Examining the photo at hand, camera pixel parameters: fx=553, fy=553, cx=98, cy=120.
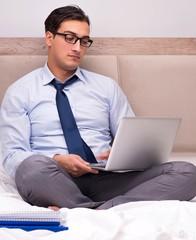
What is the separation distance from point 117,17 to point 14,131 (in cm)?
92

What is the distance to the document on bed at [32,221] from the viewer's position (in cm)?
134

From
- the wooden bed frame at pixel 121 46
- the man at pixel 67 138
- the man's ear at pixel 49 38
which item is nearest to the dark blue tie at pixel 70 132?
the man at pixel 67 138

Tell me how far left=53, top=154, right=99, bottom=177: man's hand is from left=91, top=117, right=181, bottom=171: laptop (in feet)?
0.09

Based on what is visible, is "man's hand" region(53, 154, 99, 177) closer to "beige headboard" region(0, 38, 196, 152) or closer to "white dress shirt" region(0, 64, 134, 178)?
"white dress shirt" region(0, 64, 134, 178)

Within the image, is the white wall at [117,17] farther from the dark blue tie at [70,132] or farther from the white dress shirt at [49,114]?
the dark blue tie at [70,132]

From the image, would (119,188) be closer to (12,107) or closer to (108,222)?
(12,107)

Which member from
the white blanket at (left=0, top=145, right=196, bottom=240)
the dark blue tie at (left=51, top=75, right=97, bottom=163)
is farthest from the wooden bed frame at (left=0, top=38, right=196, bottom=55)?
the white blanket at (left=0, top=145, right=196, bottom=240)

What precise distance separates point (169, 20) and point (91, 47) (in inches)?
17.8

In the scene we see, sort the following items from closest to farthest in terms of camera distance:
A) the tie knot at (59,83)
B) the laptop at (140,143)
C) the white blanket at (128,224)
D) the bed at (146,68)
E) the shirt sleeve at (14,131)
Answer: the white blanket at (128,224), the laptop at (140,143), the shirt sleeve at (14,131), the tie knot at (59,83), the bed at (146,68)

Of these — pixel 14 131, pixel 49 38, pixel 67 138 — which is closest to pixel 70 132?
pixel 67 138

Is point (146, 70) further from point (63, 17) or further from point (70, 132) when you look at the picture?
point (70, 132)

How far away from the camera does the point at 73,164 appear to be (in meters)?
1.99

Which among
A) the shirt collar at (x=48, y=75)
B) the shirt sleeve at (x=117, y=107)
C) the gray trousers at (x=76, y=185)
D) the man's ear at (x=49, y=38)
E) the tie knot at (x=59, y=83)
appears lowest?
the gray trousers at (x=76, y=185)

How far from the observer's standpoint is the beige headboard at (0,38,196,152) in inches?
103
